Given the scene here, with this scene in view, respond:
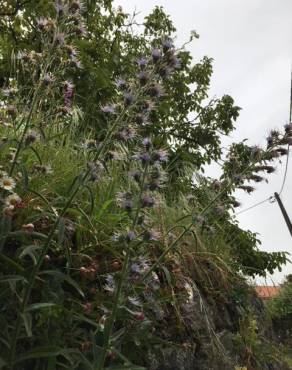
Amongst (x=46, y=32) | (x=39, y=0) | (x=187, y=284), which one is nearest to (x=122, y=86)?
(x=46, y=32)

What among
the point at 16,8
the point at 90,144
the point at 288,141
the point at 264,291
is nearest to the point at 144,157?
the point at 90,144

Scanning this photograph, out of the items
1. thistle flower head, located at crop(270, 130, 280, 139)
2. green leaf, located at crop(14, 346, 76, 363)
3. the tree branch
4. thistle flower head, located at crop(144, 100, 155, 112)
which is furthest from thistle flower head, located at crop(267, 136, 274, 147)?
the tree branch

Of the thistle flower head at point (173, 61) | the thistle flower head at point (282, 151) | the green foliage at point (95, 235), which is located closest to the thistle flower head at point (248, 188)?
the green foliage at point (95, 235)

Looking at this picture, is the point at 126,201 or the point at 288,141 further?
the point at 288,141

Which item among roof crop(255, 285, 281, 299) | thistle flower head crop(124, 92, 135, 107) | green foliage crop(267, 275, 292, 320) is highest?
green foliage crop(267, 275, 292, 320)

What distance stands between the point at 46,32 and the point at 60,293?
3.83 ft

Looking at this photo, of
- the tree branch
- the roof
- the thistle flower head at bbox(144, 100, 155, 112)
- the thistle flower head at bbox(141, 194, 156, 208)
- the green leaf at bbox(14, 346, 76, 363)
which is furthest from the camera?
the tree branch

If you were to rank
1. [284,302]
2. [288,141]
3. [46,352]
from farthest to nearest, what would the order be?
[284,302]
[288,141]
[46,352]

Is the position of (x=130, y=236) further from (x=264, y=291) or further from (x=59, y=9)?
(x=264, y=291)

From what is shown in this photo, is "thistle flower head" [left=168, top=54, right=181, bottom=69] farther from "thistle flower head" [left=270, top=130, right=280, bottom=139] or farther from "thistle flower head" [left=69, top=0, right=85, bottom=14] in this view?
"thistle flower head" [left=270, top=130, right=280, bottom=139]

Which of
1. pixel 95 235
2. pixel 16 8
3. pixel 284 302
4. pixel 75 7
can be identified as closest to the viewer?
pixel 75 7

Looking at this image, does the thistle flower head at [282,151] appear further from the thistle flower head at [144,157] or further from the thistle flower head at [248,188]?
the thistle flower head at [144,157]

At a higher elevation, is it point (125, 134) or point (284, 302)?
point (284, 302)

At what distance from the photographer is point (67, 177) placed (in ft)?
10.7
